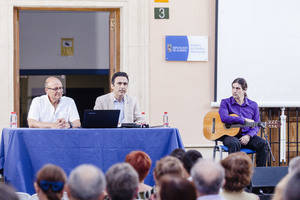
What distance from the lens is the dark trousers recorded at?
5.08 metres

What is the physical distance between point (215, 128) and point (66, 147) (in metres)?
1.99

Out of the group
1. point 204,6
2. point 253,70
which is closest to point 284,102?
point 253,70

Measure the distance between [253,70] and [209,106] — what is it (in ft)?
2.51

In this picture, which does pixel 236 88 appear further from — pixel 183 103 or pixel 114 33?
pixel 114 33

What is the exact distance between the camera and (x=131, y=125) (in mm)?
4410

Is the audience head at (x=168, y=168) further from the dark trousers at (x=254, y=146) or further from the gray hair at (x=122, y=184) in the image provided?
the dark trousers at (x=254, y=146)

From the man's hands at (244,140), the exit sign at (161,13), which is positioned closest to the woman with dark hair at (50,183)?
the man's hands at (244,140)

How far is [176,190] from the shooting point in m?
1.96

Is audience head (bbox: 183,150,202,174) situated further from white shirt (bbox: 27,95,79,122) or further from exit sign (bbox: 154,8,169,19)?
exit sign (bbox: 154,8,169,19)

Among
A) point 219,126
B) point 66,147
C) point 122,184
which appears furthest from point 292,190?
point 219,126

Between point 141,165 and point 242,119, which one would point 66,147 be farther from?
point 242,119

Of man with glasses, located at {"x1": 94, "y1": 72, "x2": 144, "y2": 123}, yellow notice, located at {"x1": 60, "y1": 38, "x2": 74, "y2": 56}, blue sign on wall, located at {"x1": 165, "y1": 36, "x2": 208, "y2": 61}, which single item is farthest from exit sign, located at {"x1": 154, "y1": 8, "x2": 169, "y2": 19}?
yellow notice, located at {"x1": 60, "y1": 38, "x2": 74, "y2": 56}

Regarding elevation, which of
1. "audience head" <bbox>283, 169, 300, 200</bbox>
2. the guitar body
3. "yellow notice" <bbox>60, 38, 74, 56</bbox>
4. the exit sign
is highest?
the exit sign

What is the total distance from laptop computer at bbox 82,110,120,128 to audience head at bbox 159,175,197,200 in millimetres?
2269
